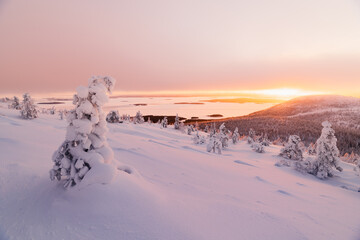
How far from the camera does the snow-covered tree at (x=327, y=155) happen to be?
16859mm

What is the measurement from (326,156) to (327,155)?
0.22m

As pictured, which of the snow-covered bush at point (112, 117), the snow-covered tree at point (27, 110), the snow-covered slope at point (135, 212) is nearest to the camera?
the snow-covered slope at point (135, 212)

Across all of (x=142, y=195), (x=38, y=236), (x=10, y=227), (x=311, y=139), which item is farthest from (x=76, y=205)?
(x=311, y=139)

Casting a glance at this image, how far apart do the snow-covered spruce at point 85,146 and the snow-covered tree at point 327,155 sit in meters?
21.4

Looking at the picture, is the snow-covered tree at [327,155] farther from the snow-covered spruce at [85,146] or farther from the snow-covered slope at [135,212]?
the snow-covered spruce at [85,146]

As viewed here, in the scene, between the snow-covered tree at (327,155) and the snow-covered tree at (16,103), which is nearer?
the snow-covered tree at (327,155)

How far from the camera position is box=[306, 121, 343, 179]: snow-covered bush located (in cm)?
1685

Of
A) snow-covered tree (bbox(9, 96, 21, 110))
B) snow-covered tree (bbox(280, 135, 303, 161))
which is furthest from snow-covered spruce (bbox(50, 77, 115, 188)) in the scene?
snow-covered tree (bbox(9, 96, 21, 110))

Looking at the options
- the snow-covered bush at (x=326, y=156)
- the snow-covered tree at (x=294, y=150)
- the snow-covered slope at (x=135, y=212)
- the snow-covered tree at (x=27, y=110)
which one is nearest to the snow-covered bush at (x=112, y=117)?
the snow-covered tree at (x=27, y=110)

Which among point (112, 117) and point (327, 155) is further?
point (112, 117)

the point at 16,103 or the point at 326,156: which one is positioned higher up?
the point at 16,103

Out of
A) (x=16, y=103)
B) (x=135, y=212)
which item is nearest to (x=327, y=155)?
(x=135, y=212)

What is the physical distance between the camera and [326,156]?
17.3 meters

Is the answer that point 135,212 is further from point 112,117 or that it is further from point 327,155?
point 112,117
